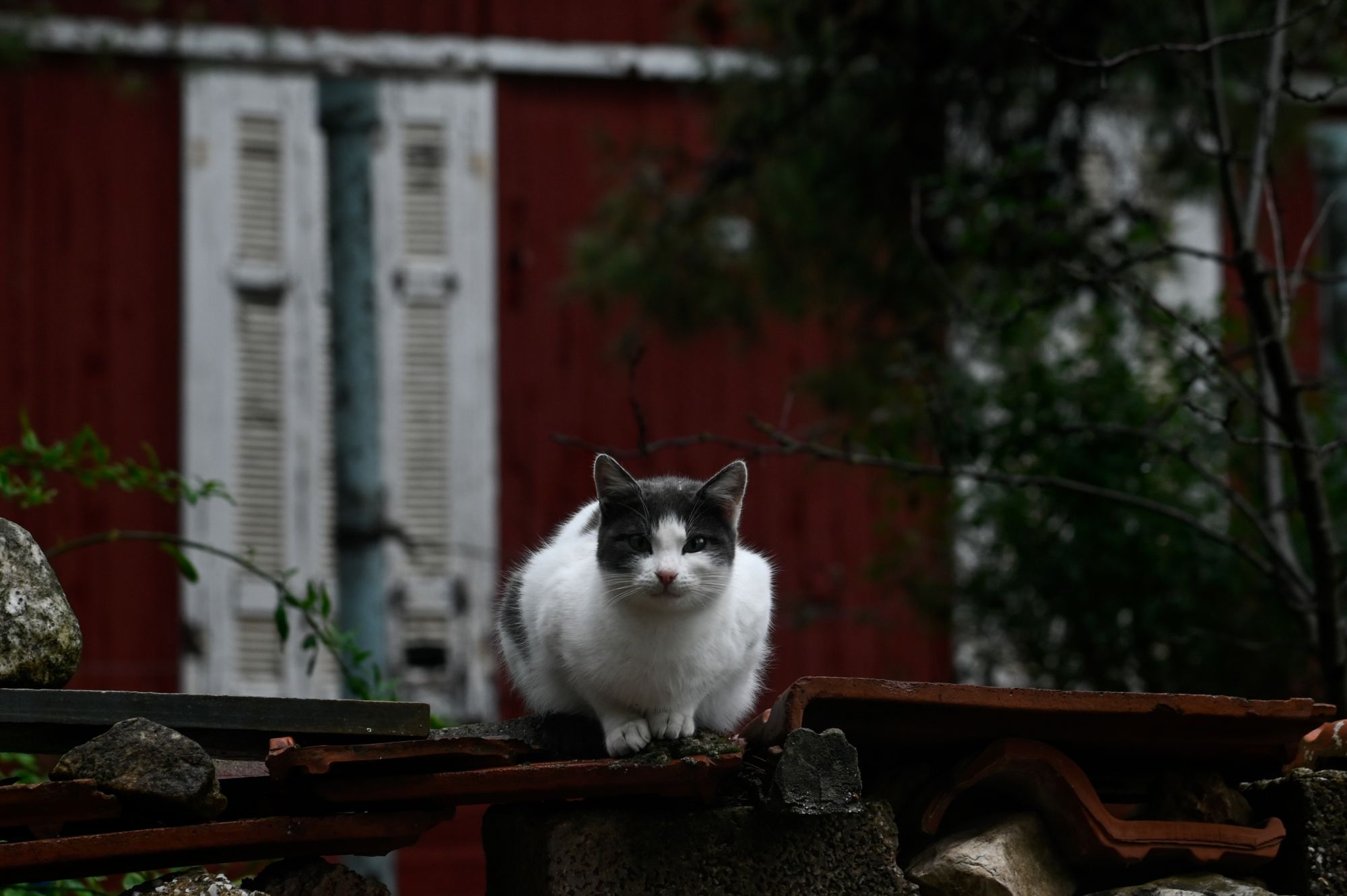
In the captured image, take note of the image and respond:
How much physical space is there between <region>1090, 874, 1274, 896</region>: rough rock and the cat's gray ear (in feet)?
3.62

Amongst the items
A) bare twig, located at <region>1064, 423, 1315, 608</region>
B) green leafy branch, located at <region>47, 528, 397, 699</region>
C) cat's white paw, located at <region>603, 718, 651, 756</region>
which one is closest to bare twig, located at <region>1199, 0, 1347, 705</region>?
bare twig, located at <region>1064, 423, 1315, 608</region>

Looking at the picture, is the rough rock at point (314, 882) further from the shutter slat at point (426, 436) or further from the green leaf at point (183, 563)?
the shutter slat at point (426, 436)

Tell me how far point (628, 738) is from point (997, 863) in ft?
2.16

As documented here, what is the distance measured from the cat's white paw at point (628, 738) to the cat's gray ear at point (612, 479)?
0.45m

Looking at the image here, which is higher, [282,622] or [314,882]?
[282,622]

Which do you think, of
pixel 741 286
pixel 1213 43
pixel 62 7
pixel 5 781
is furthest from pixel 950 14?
pixel 62 7

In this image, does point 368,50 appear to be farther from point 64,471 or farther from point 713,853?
point 713,853

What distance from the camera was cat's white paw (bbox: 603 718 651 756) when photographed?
278 cm

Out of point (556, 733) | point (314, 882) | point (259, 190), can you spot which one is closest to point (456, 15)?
point (259, 190)

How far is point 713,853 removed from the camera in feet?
9.15

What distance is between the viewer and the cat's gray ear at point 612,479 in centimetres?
304

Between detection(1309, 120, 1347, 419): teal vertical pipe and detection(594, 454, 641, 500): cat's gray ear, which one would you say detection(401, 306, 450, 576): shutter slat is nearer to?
detection(1309, 120, 1347, 419): teal vertical pipe

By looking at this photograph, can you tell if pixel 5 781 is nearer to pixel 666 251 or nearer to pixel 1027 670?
pixel 1027 670

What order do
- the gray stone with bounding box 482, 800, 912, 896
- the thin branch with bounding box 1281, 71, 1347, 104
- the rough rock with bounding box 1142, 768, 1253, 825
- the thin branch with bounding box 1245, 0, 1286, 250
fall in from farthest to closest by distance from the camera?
the thin branch with bounding box 1245, 0, 1286, 250 < the thin branch with bounding box 1281, 71, 1347, 104 < the rough rock with bounding box 1142, 768, 1253, 825 < the gray stone with bounding box 482, 800, 912, 896
